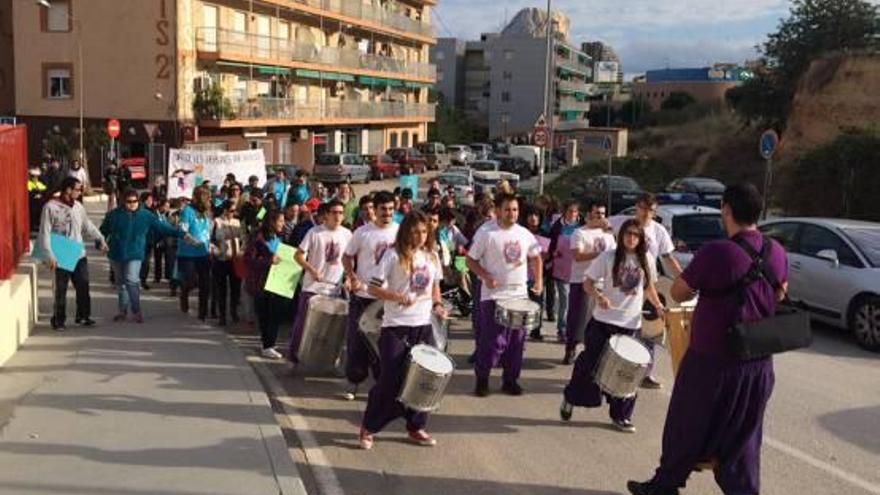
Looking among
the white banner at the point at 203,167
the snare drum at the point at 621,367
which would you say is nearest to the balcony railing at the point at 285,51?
the white banner at the point at 203,167

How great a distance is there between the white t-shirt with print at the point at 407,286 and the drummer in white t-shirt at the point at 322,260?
7.26ft

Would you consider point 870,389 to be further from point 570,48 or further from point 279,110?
point 570,48

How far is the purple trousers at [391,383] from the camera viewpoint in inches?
264

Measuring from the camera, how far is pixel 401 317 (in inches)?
270

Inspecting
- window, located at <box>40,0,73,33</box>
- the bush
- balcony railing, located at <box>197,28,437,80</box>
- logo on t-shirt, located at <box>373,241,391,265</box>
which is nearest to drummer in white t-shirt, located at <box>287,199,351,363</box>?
logo on t-shirt, located at <box>373,241,391,265</box>

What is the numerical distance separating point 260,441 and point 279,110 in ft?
136

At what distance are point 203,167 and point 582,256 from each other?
1396cm

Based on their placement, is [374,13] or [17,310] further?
[374,13]

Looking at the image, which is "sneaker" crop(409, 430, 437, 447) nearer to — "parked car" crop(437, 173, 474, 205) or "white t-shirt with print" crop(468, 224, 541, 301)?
"white t-shirt with print" crop(468, 224, 541, 301)

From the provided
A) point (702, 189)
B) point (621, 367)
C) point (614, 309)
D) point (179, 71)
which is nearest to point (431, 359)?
point (621, 367)

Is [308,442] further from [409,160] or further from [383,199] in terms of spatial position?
[409,160]

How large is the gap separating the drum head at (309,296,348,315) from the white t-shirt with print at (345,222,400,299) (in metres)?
0.79

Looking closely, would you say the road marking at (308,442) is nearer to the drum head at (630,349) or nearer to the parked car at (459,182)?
the drum head at (630,349)

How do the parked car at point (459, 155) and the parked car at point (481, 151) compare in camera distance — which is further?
the parked car at point (481, 151)
